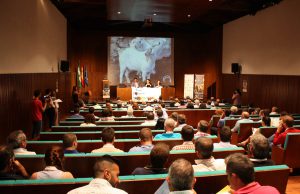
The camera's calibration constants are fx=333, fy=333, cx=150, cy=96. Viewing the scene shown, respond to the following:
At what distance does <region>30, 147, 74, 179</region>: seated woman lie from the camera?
120 inches

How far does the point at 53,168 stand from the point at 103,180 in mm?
990

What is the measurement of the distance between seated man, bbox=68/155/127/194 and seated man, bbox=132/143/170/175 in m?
0.64

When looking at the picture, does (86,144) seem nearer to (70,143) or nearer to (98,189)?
(70,143)

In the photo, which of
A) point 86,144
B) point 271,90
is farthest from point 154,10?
point 86,144

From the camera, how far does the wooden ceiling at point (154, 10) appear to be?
39.4ft

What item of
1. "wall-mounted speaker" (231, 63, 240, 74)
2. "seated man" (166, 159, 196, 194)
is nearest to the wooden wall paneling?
"wall-mounted speaker" (231, 63, 240, 74)

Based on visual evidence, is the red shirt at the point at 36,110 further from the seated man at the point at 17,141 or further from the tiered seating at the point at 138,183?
the tiered seating at the point at 138,183

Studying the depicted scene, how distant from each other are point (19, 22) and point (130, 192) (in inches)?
265

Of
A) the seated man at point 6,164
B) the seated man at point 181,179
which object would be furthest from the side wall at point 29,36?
the seated man at point 181,179

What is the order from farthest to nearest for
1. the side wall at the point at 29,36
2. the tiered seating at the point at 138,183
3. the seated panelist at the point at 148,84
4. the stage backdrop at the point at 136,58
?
the stage backdrop at the point at 136,58, the seated panelist at the point at 148,84, the side wall at the point at 29,36, the tiered seating at the point at 138,183

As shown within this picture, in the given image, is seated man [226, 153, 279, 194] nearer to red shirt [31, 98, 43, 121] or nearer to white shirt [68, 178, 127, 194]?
white shirt [68, 178, 127, 194]

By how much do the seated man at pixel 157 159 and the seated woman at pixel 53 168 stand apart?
2.33ft

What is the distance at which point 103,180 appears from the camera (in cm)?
229

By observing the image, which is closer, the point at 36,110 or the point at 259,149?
the point at 259,149
